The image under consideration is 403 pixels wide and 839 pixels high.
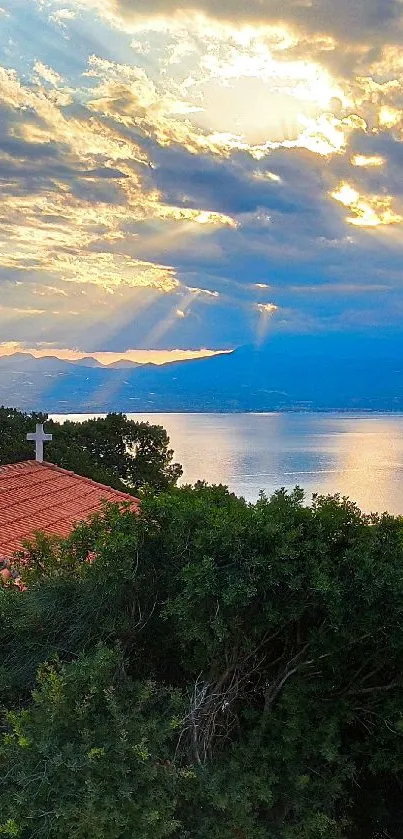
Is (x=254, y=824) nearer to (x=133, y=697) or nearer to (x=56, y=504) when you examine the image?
(x=133, y=697)

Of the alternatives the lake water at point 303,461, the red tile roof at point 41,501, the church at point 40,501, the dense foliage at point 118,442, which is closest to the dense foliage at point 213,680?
the church at point 40,501

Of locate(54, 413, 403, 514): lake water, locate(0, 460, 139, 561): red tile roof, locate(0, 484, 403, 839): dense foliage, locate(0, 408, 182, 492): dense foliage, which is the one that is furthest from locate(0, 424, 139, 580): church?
locate(54, 413, 403, 514): lake water

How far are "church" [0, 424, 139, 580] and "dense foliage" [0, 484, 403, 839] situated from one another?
3367 mm

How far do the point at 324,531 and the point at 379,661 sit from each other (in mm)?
1185

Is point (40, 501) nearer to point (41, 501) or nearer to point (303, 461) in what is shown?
point (41, 501)

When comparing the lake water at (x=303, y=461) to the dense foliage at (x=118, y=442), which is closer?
the dense foliage at (x=118, y=442)

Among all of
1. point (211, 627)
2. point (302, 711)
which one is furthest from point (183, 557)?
point (302, 711)

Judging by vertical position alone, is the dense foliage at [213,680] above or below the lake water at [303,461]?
above

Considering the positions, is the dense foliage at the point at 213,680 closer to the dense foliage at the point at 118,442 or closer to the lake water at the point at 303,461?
the dense foliage at the point at 118,442

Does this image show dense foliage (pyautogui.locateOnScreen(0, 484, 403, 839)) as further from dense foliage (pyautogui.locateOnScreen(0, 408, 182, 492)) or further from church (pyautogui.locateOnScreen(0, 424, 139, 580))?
dense foliage (pyautogui.locateOnScreen(0, 408, 182, 492))

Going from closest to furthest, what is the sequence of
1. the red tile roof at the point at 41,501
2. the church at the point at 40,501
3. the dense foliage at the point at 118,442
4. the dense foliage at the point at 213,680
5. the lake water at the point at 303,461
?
the dense foliage at the point at 213,680, the church at the point at 40,501, the red tile roof at the point at 41,501, the dense foliage at the point at 118,442, the lake water at the point at 303,461

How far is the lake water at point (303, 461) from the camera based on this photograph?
60.1 metres

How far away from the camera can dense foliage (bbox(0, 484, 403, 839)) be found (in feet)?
17.3

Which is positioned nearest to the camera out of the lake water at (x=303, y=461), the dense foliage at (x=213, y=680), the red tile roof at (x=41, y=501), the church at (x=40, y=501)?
the dense foliage at (x=213, y=680)
